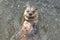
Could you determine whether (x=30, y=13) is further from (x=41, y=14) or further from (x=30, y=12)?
(x=41, y=14)

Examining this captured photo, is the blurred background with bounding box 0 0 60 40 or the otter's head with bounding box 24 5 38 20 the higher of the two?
the otter's head with bounding box 24 5 38 20

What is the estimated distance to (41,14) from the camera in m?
5.63

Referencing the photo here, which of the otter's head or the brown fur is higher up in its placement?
the otter's head

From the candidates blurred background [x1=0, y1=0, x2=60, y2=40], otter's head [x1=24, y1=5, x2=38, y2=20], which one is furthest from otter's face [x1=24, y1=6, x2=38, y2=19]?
blurred background [x1=0, y1=0, x2=60, y2=40]

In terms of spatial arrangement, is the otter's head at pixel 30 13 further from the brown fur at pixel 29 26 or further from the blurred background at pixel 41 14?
the blurred background at pixel 41 14

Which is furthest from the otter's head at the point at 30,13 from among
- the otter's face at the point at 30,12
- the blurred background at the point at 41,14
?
the blurred background at the point at 41,14

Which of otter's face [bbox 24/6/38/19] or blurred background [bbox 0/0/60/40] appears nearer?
otter's face [bbox 24/6/38/19]

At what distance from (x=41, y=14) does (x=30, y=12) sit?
647mm

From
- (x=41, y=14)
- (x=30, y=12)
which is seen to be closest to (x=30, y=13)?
(x=30, y=12)

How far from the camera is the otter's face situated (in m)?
4.97

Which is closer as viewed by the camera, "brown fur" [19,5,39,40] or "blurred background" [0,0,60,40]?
"brown fur" [19,5,39,40]

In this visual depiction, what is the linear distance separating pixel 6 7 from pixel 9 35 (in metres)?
0.30

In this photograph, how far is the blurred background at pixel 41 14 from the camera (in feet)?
18.5

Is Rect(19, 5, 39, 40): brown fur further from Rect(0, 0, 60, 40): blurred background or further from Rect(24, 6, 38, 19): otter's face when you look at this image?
Result: Rect(0, 0, 60, 40): blurred background
